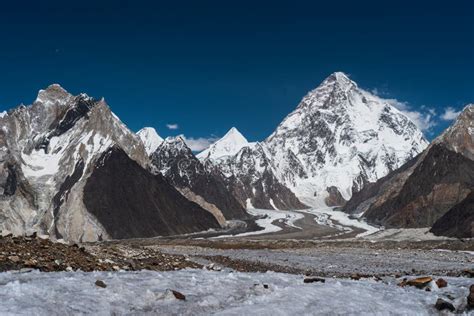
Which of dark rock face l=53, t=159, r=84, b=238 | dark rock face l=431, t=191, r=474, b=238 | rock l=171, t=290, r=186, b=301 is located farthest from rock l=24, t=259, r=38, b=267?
dark rock face l=53, t=159, r=84, b=238

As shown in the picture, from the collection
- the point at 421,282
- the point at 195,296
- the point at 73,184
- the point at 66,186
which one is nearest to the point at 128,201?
the point at 73,184

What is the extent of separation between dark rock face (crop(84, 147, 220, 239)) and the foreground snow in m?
143

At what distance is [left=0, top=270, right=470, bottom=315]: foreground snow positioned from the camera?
12.8 metres

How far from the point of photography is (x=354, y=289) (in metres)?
17.0

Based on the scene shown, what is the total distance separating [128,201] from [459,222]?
9560 cm

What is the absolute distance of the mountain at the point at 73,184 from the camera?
152500 millimetres

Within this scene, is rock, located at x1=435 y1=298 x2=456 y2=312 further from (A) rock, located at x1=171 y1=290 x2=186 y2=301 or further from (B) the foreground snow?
(A) rock, located at x1=171 y1=290 x2=186 y2=301

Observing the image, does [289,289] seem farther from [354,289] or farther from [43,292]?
[43,292]

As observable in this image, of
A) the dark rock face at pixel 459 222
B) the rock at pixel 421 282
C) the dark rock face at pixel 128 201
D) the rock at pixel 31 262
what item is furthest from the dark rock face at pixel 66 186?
the rock at pixel 421 282

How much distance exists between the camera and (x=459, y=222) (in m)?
124

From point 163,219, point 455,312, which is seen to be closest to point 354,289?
point 455,312

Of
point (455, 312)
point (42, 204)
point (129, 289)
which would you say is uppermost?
point (42, 204)

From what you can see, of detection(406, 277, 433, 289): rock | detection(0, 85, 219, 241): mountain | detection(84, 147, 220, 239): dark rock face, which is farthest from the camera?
detection(84, 147, 220, 239): dark rock face

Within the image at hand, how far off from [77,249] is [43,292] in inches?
538
